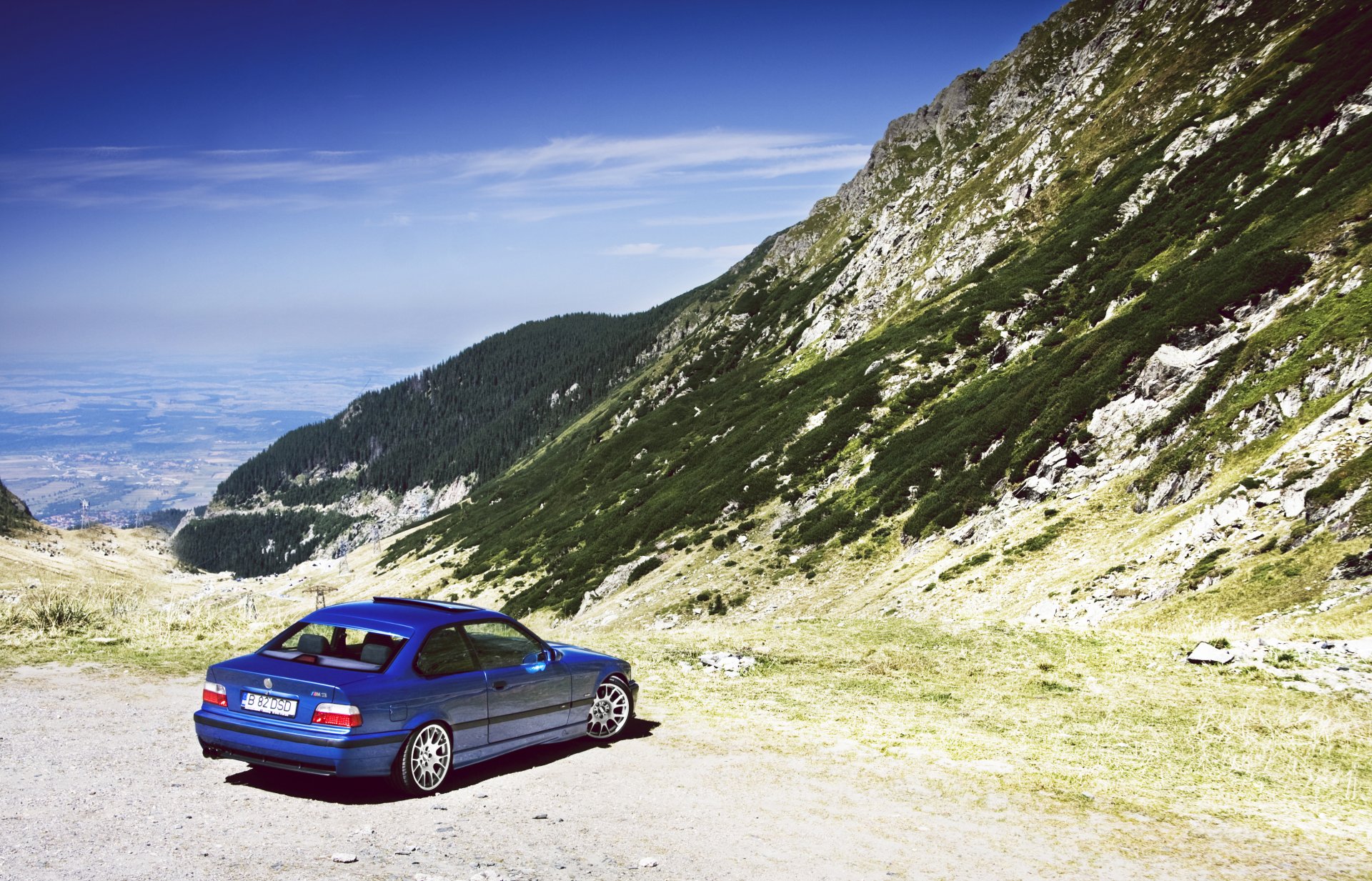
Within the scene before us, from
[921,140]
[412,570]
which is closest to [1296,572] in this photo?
[412,570]

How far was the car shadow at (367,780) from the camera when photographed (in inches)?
366

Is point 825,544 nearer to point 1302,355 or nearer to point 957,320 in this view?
point 1302,355

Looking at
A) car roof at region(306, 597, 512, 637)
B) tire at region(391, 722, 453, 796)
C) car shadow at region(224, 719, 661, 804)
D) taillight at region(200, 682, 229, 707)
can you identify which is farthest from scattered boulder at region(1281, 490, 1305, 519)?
taillight at region(200, 682, 229, 707)

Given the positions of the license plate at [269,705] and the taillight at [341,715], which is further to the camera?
the license plate at [269,705]

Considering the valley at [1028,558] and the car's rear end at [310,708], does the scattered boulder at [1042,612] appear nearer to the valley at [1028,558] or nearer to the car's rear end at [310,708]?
the valley at [1028,558]

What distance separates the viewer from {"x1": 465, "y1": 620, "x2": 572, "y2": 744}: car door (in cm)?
1051

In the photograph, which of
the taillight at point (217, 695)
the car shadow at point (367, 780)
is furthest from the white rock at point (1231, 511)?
the taillight at point (217, 695)

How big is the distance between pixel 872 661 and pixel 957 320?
4751 centimetres

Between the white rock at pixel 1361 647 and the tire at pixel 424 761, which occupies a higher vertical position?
the tire at pixel 424 761

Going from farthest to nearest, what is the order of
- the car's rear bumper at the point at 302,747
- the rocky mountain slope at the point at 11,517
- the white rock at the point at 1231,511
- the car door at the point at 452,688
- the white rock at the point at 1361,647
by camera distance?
the rocky mountain slope at the point at 11,517, the white rock at the point at 1231,511, the white rock at the point at 1361,647, the car door at the point at 452,688, the car's rear bumper at the point at 302,747

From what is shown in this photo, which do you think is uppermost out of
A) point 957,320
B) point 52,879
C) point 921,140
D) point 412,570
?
point 921,140

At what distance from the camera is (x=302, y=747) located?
349 inches

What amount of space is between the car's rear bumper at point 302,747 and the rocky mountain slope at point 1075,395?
1885 cm

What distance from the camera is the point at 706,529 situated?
54625 millimetres
